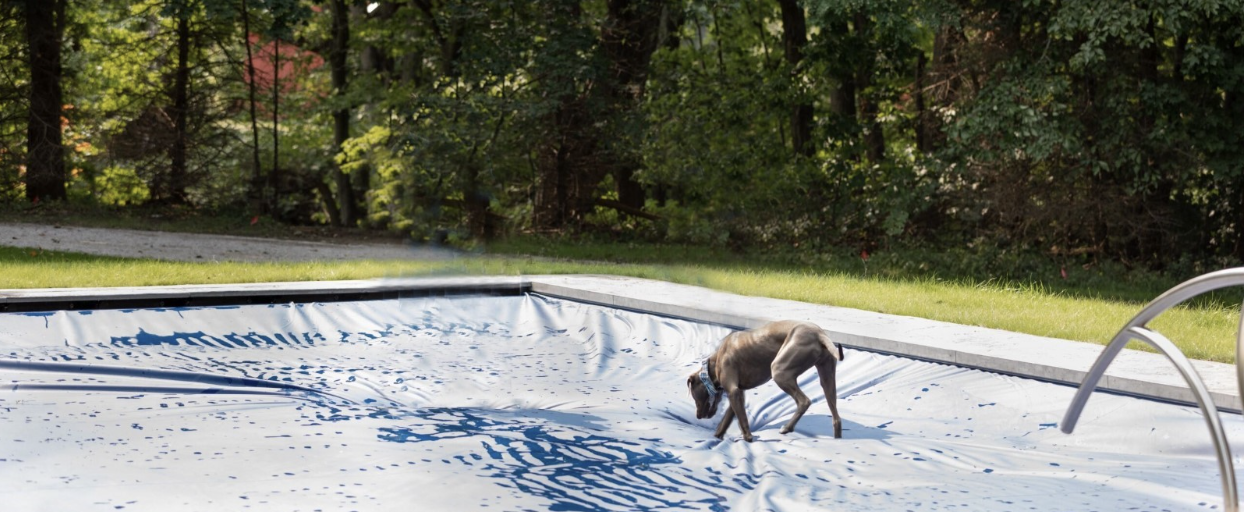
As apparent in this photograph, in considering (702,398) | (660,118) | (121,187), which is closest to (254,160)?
(121,187)

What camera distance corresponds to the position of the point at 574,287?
8852mm

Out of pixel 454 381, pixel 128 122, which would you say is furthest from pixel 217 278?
pixel 128 122

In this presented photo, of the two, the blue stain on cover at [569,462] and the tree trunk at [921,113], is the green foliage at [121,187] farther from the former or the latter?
the blue stain on cover at [569,462]

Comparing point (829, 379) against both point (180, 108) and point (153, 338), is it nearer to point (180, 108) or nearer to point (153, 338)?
point (153, 338)

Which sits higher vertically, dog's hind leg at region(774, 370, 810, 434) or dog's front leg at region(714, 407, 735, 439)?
dog's hind leg at region(774, 370, 810, 434)

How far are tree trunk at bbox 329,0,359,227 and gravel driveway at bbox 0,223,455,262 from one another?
148 inches

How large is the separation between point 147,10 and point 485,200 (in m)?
6.16

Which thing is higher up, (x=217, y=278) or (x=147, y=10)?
(x=147, y=10)

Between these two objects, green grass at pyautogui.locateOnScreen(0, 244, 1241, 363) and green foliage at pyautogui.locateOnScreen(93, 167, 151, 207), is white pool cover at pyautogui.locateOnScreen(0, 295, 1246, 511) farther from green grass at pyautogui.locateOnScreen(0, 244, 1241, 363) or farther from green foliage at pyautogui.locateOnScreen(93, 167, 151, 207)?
green foliage at pyautogui.locateOnScreen(93, 167, 151, 207)

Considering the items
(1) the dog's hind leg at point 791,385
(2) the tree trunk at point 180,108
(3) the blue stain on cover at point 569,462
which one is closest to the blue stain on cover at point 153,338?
(3) the blue stain on cover at point 569,462

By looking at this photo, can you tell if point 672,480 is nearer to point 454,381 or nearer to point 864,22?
point 454,381

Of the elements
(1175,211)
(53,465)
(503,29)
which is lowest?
(53,465)

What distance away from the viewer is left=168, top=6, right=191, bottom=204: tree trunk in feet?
53.5

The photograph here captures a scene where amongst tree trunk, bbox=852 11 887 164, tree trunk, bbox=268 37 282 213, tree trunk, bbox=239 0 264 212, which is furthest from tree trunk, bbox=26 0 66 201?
tree trunk, bbox=852 11 887 164
